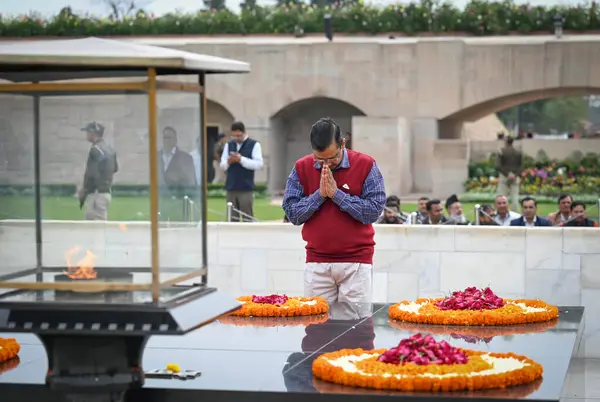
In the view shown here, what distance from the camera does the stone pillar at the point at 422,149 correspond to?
87.1ft

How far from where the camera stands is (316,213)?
7262 mm

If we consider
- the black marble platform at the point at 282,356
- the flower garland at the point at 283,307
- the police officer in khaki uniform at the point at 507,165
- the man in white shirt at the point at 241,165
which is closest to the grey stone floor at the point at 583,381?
the black marble platform at the point at 282,356

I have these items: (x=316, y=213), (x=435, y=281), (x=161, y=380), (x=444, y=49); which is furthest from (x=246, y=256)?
(x=444, y=49)

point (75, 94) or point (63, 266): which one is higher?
point (75, 94)

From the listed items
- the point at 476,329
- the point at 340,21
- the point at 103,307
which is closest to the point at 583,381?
the point at 476,329

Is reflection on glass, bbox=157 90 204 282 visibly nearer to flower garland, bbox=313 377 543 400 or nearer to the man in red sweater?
flower garland, bbox=313 377 543 400

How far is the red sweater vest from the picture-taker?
7211mm

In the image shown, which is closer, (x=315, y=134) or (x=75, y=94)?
(x=75, y=94)

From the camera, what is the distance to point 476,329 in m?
6.59

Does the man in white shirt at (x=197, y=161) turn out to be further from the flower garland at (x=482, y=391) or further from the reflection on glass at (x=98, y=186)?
the flower garland at (x=482, y=391)

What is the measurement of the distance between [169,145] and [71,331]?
86cm

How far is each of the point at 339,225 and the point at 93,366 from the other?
2949mm

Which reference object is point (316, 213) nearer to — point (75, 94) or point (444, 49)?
point (75, 94)

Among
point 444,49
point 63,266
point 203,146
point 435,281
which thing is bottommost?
point 435,281
